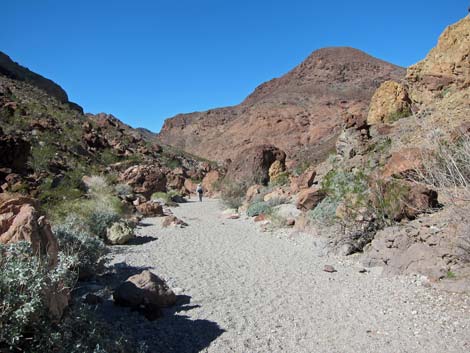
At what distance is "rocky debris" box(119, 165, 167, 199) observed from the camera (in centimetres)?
1945

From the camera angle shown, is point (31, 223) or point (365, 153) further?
point (365, 153)

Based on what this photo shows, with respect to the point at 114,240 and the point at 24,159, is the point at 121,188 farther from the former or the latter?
the point at 114,240

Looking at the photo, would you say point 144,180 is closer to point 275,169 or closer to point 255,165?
point 255,165

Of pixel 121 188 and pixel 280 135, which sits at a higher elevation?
pixel 280 135

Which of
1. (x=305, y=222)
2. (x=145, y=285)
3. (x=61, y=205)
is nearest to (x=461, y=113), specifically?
(x=305, y=222)

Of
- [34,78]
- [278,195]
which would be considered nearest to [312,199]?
[278,195]

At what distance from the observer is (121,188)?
1684 centimetres

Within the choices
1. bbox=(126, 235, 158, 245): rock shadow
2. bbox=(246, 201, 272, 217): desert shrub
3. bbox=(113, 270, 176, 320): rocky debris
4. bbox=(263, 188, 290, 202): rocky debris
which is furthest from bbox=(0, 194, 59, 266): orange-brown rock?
bbox=(263, 188, 290, 202): rocky debris

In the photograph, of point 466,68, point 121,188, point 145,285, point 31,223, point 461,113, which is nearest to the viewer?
point 31,223

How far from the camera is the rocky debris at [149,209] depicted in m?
13.4

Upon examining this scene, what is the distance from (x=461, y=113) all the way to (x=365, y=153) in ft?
10.7

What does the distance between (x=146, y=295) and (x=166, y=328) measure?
21.5 inches

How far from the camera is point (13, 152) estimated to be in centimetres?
1177

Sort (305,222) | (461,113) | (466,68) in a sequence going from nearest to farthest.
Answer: (461,113), (305,222), (466,68)
